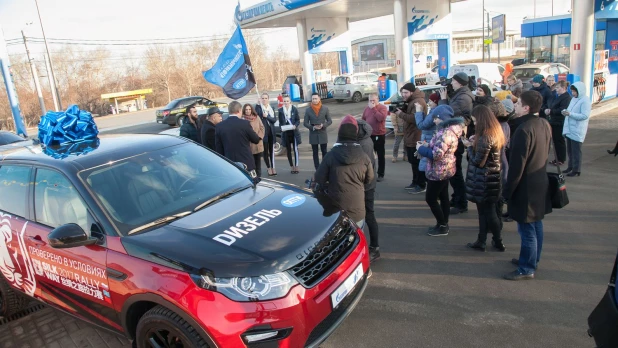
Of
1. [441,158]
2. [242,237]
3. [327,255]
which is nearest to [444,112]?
[441,158]

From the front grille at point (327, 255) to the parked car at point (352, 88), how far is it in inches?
838

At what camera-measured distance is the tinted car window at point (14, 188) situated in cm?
361

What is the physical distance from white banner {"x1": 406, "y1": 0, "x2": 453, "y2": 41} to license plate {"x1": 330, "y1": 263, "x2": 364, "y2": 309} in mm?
17755

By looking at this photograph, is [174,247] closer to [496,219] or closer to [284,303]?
[284,303]

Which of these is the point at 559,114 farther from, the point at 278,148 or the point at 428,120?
the point at 278,148

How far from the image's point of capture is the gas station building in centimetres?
1288

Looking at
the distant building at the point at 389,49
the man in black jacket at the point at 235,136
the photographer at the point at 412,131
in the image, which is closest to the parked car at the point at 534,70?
the photographer at the point at 412,131

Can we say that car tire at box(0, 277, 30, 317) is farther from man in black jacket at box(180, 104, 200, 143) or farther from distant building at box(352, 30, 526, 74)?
distant building at box(352, 30, 526, 74)

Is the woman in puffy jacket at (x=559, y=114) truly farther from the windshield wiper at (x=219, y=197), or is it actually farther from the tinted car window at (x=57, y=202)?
the tinted car window at (x=57, y=202)

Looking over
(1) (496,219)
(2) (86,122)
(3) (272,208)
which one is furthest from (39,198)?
(1) (496,219)

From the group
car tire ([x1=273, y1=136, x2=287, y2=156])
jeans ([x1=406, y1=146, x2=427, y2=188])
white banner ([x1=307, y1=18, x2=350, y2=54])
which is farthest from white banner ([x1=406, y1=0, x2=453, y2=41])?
jeans ([x1=406, y1=146, x2=427, y2=188])

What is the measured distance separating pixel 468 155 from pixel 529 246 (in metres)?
1.18

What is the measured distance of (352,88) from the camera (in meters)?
23.9

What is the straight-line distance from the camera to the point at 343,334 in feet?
11.1
